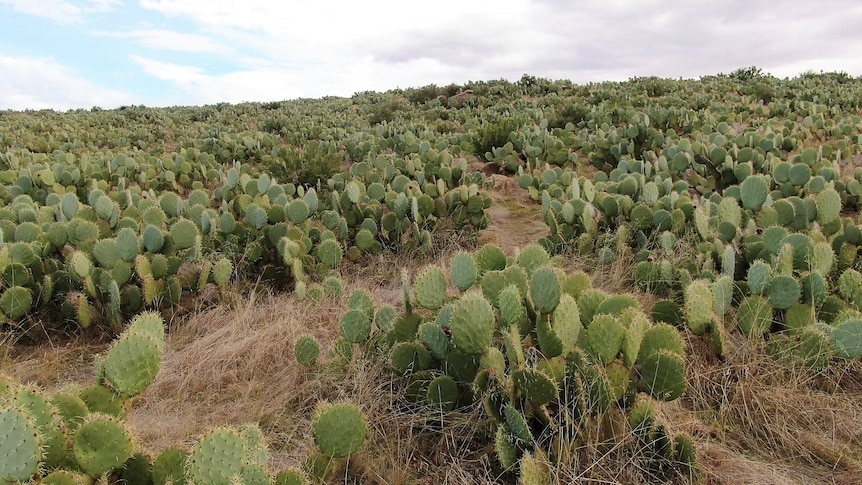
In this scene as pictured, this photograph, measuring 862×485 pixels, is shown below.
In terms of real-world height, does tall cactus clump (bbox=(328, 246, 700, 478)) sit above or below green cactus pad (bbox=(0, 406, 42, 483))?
below

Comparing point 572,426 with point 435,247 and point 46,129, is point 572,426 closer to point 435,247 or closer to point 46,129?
point 435,247

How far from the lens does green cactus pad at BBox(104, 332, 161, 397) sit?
1643 millimetres

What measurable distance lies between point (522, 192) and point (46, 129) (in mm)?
10289

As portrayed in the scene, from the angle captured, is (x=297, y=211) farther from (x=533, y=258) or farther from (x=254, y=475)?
(x=254, y=475)

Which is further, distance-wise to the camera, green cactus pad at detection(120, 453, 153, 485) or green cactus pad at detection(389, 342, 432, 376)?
green cactus pad at detection(389, 342, 432, 376)

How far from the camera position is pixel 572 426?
1.87m

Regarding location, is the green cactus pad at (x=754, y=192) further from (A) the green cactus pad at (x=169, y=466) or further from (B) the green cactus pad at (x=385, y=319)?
(A) the green cactus pad at (x=169, y=466)

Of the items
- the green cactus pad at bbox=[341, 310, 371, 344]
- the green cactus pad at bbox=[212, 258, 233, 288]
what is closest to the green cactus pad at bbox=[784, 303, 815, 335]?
the green cactus pad at bbox=[341, 310, 371, 344]

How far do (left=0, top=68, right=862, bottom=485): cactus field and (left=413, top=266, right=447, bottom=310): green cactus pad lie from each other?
0.04 feet

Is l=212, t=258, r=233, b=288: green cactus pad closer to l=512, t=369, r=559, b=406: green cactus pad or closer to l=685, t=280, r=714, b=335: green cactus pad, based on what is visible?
l=512, t=369, r=559, b=406: green cactus pad

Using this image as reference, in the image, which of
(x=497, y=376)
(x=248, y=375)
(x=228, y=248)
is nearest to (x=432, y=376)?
(x=497, y=376)

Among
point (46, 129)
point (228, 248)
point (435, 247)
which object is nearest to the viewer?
point (228, 248)

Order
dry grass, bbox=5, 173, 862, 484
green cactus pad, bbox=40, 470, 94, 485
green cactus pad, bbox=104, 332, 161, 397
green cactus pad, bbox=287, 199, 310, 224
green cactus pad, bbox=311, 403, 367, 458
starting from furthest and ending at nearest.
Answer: green cactus pad, bbox=287, 199, 310, 224, dry grass, bbox=5, 173, 862, 484, green cactus pad, bbox=311, 403, 367, 458, green cactus pad, bbox=104, 332, 161, 397, green cactus pad, bbox=40, 470, 94, 485

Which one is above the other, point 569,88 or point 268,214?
point 569,88
